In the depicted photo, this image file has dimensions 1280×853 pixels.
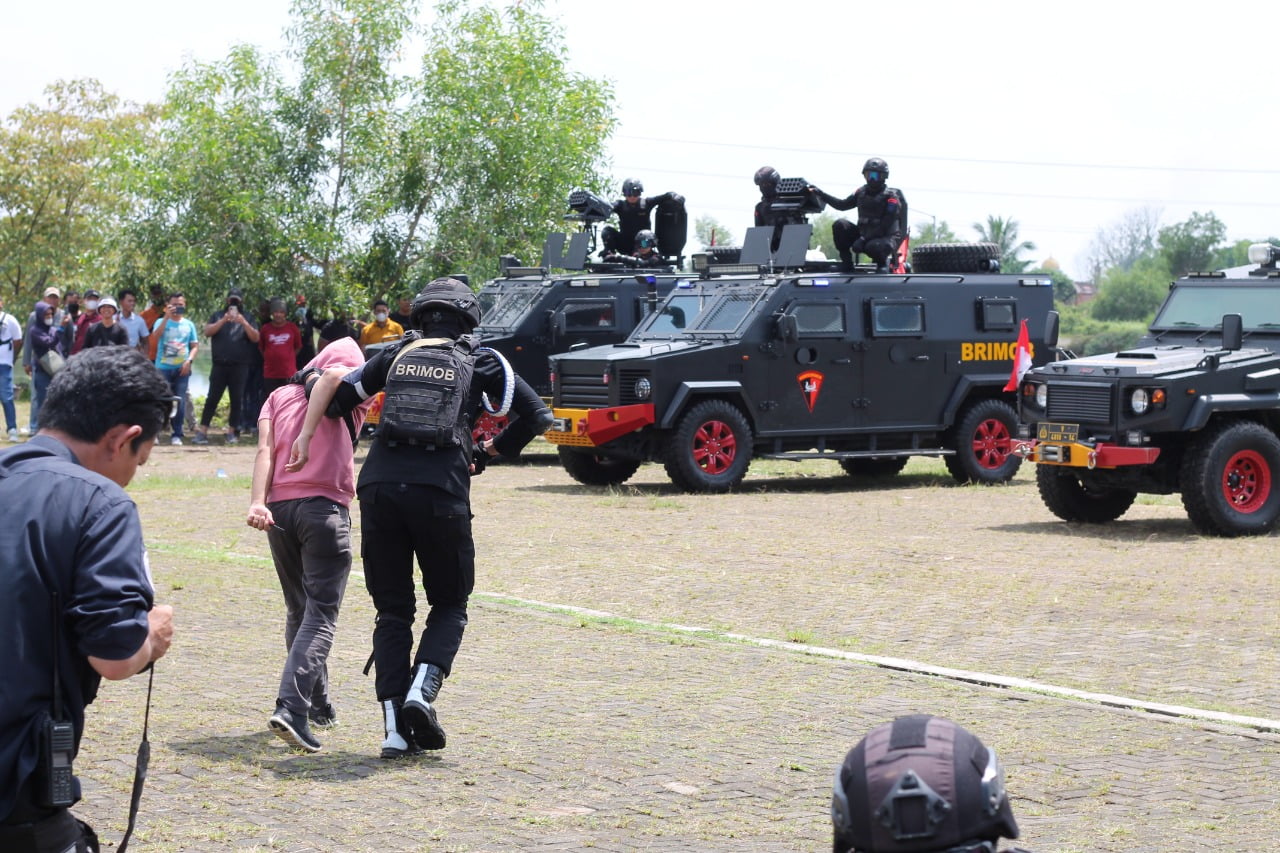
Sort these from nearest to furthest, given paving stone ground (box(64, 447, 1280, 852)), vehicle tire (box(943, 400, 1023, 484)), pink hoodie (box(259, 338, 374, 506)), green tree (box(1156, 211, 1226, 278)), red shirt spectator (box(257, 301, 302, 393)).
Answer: paving stone ground (box(64, 447, 1280, 852)) < pink hoodie (box(259, 338, 374, 506)) < vehicle tire (box(943, 400, 1023, 484)) < red shirt spectator (box(257, 301, 302, 393)) < green tree (box(1156, 211, 1226, 278))

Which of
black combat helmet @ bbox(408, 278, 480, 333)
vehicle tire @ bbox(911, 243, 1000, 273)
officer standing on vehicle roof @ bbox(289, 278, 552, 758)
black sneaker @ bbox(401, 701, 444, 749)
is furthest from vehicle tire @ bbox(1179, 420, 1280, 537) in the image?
black sneaker @ bbox(401, 701, 444, 749)

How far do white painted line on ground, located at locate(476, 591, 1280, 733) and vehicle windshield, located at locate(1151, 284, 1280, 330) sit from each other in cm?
733

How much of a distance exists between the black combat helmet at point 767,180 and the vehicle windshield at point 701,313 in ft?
6.79

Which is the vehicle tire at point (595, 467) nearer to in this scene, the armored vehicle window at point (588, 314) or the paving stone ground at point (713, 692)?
the armored vehicle window at point (588, 314)

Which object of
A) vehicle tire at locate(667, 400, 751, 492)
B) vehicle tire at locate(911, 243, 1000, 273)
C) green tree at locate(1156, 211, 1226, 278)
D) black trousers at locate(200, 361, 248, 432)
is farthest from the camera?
green tree at locate(1156, 211, 1226, 278)

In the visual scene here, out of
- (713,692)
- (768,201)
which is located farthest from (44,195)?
(713,692)

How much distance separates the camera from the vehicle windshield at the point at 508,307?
21.2 m

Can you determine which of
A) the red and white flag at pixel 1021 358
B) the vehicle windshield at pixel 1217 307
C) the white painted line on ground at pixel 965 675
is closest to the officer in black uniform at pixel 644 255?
the red and white flag at pixel 1021 358

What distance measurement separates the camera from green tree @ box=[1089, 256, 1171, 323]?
10019 centimetres

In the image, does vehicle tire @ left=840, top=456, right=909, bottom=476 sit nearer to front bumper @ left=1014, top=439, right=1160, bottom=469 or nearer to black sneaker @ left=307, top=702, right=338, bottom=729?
front bumper @ left=1014, top=439, right=1160, bottom=469

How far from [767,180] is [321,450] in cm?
1393

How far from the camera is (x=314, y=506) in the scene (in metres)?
7.04

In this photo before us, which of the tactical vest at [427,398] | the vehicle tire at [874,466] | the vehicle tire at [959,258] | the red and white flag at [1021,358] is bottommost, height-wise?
the vehicle tire at [874,466]

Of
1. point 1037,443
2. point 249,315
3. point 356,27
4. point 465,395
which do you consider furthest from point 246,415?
point 465,395
